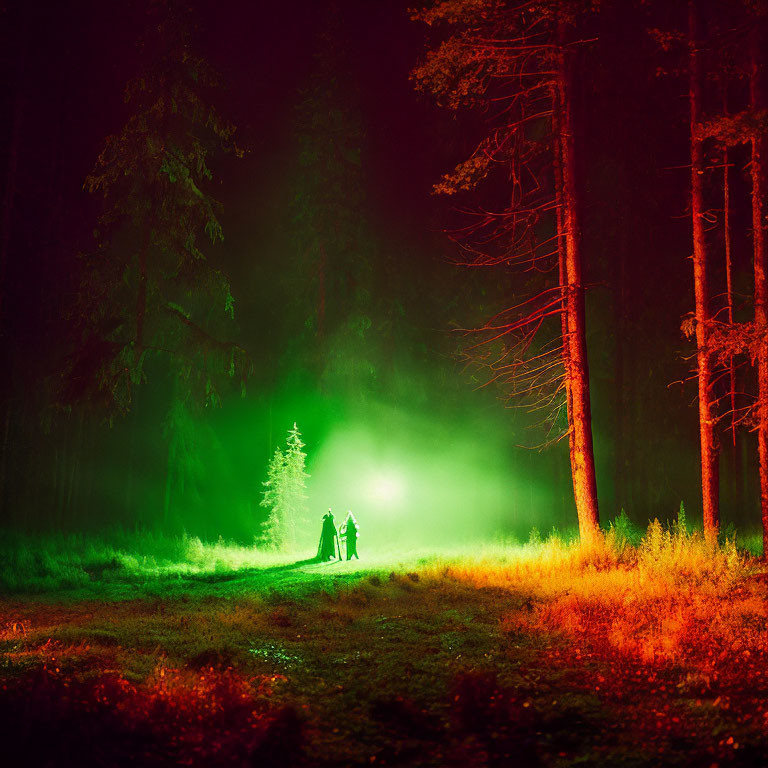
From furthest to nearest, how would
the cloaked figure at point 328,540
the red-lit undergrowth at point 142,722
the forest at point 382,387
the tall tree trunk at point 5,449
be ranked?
the tall tree trunk at point 5,449, the cloaked figure at point 328,540, the forest at point 382,387, the red-lit undergrowth at point 142,722

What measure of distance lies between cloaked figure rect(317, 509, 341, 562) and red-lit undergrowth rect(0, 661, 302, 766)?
11.1m

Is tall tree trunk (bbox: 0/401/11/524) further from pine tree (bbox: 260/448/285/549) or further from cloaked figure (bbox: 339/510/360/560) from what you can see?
cloaked figure (bbox: 339/510/360/560)

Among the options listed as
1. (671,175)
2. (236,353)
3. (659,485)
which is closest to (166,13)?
(236,353)

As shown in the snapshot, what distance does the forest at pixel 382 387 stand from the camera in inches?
230

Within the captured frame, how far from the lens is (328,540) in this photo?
17125mm

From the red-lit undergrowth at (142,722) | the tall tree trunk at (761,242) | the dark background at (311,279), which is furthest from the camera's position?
the dark background at (311,279)

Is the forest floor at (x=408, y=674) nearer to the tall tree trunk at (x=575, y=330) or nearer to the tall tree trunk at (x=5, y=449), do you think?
the tall tree trunk at (x=575, y=330)

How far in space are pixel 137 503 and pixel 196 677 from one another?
2146 centimetres

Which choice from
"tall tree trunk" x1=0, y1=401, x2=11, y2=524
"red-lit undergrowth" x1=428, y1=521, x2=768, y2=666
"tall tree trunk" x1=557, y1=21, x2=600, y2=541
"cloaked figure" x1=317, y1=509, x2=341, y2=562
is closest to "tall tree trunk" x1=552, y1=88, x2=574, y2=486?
"tall tree trunk" x1=557, y1=21, x2=600, y2=541

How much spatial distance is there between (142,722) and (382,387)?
21.7 m

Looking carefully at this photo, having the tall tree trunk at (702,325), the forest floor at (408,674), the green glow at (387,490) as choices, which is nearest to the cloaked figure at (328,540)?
the forest floor at (408,674)

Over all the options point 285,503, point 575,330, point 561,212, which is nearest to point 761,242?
point 575,330

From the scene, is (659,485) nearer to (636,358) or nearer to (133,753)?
(636,358)

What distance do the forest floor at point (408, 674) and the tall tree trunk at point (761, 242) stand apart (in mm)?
2551
